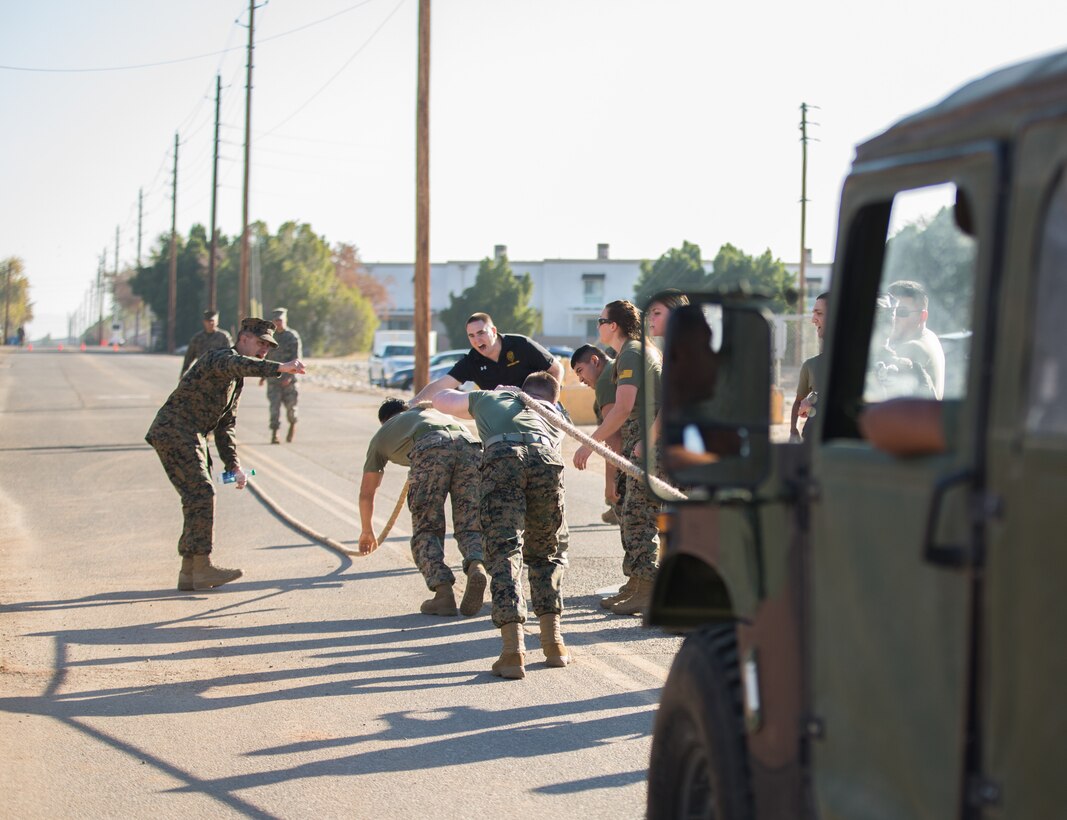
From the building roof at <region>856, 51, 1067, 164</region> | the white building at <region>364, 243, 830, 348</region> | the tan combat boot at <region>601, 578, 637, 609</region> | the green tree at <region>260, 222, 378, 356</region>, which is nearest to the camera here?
the building roof at <region>856, 51, 1067, 164</region>

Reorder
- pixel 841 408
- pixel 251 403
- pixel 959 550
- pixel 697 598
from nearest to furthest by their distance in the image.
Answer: pixel 959 550, pixel 841 408, pixel 697 598, pixel 251 403

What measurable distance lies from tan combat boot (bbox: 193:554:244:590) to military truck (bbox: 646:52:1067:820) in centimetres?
705

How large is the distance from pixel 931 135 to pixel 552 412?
5273 millimetres

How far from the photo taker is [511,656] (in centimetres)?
757

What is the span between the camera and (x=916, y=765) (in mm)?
2701

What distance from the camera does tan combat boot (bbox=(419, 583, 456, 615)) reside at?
30.5ft

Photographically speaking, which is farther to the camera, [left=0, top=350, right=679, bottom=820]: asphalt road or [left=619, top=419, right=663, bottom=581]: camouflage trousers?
[left=619, top=419, right=663, bottom=581]: camouflage trousers

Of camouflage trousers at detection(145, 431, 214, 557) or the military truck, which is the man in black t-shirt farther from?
the military truck

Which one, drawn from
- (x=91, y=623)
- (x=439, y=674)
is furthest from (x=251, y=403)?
(x=439, y=674)

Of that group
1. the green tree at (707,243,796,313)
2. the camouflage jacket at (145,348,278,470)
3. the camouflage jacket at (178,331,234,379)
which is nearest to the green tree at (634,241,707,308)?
the green tree at (707,243,796,313)

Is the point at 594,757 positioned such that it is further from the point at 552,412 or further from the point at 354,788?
the point at 552,412

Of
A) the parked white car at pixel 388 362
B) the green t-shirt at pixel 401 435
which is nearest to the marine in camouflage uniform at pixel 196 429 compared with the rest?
the green t-shirt at pixel 401 435

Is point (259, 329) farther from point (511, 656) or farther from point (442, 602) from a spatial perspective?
point (511, 656)

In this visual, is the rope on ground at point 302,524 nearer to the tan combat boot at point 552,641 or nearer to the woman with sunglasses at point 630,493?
the woman with sunglasses at point 630,493
